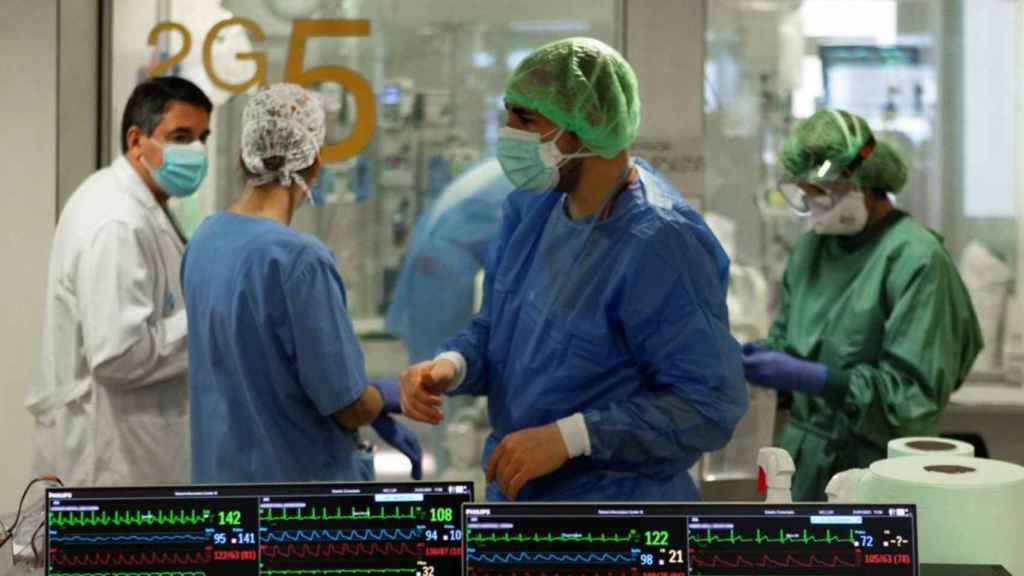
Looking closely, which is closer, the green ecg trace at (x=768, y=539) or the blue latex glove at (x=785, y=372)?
the green ecg trace at (x=768, y=539)

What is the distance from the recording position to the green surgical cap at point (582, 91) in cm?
219

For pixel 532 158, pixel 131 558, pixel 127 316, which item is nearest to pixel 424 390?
pixel 532 158

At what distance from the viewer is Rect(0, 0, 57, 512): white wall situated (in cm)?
384

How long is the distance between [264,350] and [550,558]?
1.01 meters

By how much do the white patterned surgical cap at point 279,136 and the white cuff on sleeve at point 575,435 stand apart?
830mm

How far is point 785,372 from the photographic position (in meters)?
2.94

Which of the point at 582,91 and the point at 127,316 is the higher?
the point at 582,91

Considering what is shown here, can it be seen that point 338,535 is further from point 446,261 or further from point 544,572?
point 446,261

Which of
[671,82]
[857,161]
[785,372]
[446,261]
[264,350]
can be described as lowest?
[785,372]

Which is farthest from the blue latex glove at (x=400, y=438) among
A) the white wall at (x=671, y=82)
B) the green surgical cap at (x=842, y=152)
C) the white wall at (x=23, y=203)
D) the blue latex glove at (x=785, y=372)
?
the white wall at (x=23, y=203)

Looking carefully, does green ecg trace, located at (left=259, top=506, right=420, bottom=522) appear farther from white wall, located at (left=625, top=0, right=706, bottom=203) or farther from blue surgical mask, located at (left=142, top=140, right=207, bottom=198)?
white wall, located at (left=625, top=0, right=706, bottom=203)

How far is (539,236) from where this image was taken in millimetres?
2303

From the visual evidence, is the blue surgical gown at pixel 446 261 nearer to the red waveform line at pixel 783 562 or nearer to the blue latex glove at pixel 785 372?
the blue latex glove at pixel 785 372

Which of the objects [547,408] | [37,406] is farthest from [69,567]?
[37,406]
